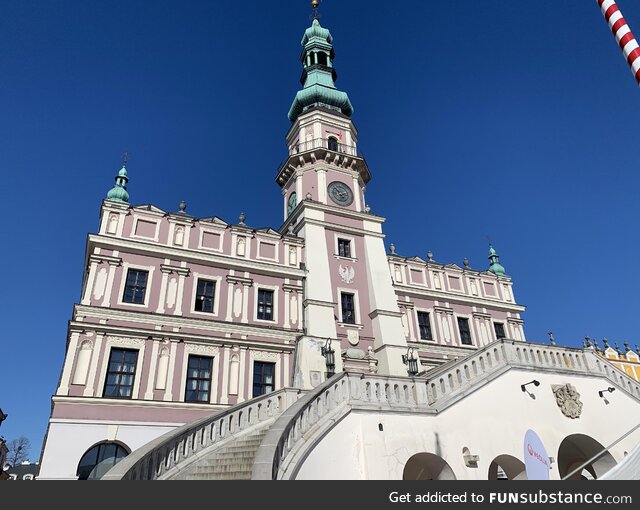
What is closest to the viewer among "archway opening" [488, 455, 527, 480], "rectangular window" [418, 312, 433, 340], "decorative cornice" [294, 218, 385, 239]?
"archway opening" [488, 455, 527, 480]

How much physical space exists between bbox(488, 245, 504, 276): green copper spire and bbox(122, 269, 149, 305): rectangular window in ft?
86.5

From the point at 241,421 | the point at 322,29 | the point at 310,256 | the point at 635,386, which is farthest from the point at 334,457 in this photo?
the point at 322,29

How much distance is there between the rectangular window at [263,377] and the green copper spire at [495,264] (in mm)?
20867

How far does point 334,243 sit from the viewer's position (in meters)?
29.6

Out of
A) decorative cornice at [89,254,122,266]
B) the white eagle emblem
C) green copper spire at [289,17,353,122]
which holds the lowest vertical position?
decorative cornice at [89,254,122,266]

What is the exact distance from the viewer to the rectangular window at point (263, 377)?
23.3 metres

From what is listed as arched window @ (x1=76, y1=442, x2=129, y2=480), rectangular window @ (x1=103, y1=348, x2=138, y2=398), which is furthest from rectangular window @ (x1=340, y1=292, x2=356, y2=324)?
arched window @ (x1=76, y1=442, x2=129, y2=480)

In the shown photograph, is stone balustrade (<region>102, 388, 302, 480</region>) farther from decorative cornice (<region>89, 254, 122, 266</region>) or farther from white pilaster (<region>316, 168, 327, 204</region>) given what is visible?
white pilaster (<region>316, 168, 327, 204</region>)

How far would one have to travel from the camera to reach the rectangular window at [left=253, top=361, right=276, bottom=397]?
76.5 feet

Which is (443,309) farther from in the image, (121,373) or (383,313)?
(121,373)

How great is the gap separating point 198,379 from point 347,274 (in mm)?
11432

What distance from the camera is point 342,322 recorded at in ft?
88.1

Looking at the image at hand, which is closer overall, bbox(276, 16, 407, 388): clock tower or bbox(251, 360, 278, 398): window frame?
bbox(251, 360, 278, 398): window frame
